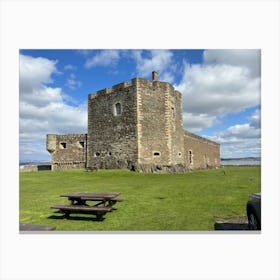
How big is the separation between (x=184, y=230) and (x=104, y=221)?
1.91 meters

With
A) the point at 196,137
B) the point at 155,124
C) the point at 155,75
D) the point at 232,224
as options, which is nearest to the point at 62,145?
the point at 155,124

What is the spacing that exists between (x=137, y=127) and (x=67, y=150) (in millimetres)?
10704

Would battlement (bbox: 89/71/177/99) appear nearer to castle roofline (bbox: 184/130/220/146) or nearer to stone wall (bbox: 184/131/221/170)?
castle roofline (bbox: 184/130/220/146)

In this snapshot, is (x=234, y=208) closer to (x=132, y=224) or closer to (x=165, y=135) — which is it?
(x=132, y=224)

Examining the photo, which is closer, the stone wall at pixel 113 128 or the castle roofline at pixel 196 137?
the stone wall at pixel 113 128

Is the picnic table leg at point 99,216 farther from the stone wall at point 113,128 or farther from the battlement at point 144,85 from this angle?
the battlement at point 144,85

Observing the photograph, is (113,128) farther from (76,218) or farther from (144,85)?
(76,218)

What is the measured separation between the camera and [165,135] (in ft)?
67.0

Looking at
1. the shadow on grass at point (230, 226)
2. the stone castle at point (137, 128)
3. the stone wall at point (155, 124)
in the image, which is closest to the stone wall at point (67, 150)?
the stone castle at point (137, 128)

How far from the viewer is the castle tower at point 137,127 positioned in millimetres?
19500
